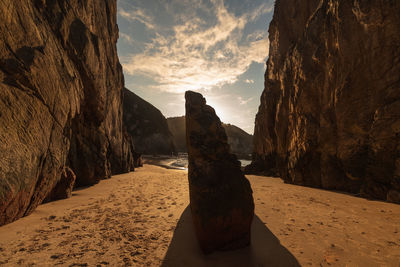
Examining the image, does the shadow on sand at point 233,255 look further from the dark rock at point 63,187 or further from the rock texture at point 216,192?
the dark rock at point 63,187

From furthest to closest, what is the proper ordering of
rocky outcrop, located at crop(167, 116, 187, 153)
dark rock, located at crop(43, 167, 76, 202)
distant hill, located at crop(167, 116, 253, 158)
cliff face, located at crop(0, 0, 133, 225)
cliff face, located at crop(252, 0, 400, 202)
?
rocky outcrop, located at crop(167, 116, 187, 153)
distant hill, located at crop(167, 116, 253, 158)
cliff face, located at crop(252, 0, 400, 202)
dark rock, located at crop(43, 167, 76, 202)
cliff face, located at crop(0, 0, 133, 225)

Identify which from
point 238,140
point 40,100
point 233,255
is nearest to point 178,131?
point 238,140

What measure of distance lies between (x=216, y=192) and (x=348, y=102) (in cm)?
786

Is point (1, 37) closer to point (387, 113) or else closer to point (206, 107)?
point (206, 107)

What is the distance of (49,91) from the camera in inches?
194

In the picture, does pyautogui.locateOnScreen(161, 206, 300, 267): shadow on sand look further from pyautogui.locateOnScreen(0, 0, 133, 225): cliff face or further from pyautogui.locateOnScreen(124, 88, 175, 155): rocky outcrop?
pyautogui.locateOnScreen(124, 88, 175, 155): rocky outcrop

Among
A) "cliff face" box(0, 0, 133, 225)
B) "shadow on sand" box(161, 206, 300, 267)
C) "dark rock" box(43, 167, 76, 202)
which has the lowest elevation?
"shadow on sand" box(161, 206, 300, 267)

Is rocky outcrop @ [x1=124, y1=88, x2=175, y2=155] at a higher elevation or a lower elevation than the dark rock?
higher

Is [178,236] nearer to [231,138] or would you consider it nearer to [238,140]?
[231,138]

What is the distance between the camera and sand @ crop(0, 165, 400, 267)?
9.20ft

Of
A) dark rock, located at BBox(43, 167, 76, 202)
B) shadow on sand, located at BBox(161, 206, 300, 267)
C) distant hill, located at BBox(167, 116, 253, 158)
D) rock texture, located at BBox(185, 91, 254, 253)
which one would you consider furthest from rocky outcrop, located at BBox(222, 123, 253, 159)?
shadow on sand, located at BBox(161, 206, 300, 267)

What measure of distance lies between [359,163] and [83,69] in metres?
12.9

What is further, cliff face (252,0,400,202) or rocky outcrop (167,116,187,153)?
rocky outcrop (167,116,187,153)

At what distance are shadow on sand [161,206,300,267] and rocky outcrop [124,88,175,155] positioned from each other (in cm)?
4621
